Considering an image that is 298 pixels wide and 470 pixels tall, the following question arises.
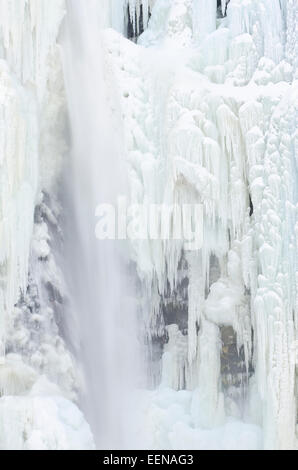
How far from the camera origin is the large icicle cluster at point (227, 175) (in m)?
8.53

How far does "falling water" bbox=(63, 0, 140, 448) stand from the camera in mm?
9375

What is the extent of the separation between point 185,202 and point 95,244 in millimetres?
1206

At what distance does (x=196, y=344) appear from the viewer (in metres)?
9.36

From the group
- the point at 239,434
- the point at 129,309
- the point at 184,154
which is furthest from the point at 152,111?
the point at 239,434

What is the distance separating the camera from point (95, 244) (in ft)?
31.4

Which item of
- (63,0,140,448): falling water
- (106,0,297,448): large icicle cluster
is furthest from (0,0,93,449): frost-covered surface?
(106,0,297,448): large icicle cluster

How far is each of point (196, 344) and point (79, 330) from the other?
131 cm

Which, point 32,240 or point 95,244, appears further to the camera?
point 95,244

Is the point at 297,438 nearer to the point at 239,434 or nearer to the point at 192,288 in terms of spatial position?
the point at 239,434
